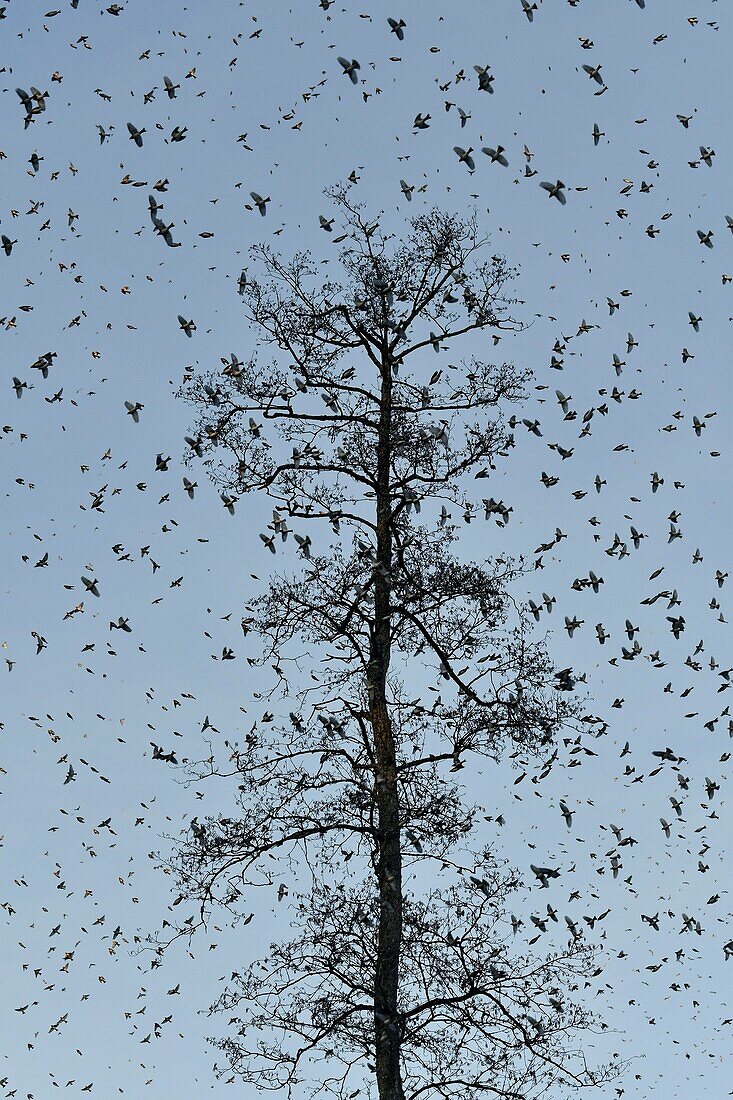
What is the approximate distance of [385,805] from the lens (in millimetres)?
14898

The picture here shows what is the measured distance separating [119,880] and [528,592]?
7535mm

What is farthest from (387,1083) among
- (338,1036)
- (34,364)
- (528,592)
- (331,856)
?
(34,364)

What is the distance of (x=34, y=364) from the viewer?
19469 millimetres

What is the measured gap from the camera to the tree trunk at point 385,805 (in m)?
14.1

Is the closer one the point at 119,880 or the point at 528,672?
the point at 528,672

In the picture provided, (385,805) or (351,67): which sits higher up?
(351,67)

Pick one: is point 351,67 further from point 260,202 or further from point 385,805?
point 385,805

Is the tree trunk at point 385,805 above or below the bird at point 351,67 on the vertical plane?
below

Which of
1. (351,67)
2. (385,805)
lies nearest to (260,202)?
(351,67)

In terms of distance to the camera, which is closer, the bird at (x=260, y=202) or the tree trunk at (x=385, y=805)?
the tree trunk at (x=385, y=805)

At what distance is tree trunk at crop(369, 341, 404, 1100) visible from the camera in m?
14.1

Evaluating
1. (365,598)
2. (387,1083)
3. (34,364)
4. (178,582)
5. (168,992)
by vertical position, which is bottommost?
(387,1083)

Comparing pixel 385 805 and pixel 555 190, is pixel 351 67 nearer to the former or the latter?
pixel 555 190

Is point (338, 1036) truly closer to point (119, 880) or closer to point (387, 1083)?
point (387, 1083)
